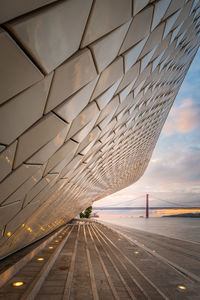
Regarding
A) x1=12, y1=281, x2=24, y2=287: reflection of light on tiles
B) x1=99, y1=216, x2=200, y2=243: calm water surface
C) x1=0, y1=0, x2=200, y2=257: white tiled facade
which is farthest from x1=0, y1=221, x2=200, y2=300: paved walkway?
→ x1=99, y1=216, x2=200, y2=243: calm water surface

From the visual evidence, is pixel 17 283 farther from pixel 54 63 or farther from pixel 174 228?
pixel 174 228

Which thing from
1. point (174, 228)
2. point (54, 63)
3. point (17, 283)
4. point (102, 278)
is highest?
point (54, 63)

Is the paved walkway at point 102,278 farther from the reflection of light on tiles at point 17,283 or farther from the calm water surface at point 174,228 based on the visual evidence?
the calm water surface at point 174,228

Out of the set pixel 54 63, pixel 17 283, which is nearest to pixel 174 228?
pixel 17 283

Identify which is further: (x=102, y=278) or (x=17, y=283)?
(x=102, y=278)

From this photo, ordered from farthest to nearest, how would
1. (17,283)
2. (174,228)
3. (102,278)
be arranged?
1. (174,228)
2. (102,278)
3. (17,283)

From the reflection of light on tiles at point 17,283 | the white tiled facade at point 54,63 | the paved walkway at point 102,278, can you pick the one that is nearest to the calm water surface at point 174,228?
the paved walkway at point 102,278

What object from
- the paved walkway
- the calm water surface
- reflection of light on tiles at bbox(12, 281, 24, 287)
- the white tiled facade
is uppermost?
the white tiled facade

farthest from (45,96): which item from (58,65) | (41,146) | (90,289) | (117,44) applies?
(90,289)

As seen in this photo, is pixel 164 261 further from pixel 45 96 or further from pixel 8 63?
pixel 8 63

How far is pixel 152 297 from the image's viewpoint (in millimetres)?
4656

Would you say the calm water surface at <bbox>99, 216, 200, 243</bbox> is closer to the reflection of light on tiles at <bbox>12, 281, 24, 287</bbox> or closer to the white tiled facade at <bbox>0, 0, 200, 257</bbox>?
the reflection of light on tiles at <bbox>12, 281, 24, 287</bbox>

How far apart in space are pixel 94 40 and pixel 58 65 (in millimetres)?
571

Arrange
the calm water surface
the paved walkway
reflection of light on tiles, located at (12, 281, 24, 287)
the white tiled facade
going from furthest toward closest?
the calm water surface < reflection of light on tiles, located at (12, 281, 24, 287) < the paved walkway < the white tiled facade
